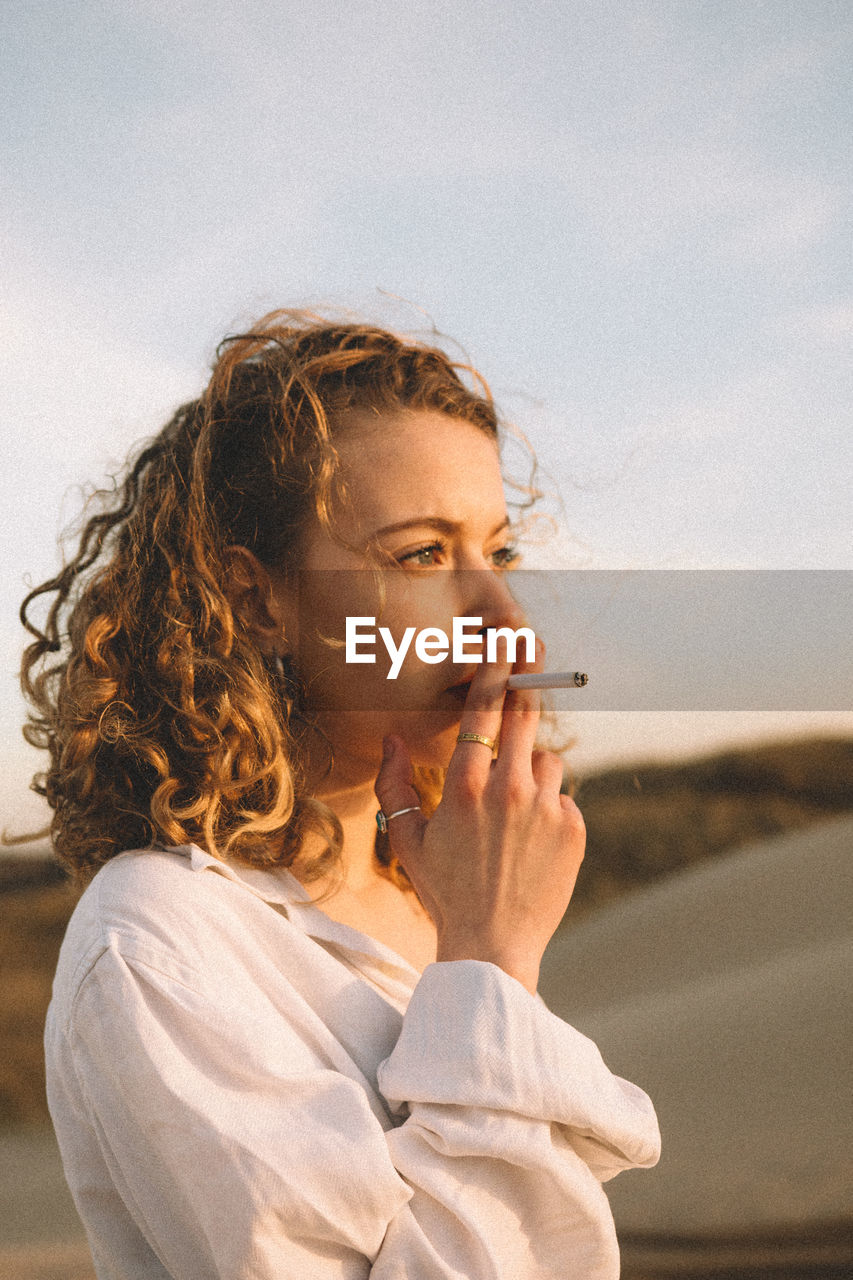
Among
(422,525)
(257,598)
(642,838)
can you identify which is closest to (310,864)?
(257,598)

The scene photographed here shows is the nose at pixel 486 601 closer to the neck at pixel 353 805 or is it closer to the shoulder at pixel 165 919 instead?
the neck at pixel 353 805

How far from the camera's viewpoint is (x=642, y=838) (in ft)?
23.5

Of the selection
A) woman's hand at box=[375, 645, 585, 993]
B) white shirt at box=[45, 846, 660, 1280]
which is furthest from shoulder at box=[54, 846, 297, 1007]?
woman's hand at box=[375, 645, 585, 993]

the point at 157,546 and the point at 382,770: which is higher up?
the point at 157,546

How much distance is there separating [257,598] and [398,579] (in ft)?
1.00

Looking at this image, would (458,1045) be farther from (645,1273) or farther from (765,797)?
(765,797)

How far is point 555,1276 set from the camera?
133 cm

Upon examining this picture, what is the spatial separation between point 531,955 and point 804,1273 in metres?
4.45

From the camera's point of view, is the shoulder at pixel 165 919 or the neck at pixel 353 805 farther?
the neck at pixel 353 805

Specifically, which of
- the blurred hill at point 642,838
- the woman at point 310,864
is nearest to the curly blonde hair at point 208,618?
the woman at point 310,864

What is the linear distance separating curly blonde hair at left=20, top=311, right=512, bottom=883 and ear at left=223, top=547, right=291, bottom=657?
0.06 ft

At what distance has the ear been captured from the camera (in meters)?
1.81

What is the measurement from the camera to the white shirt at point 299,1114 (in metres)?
1.18

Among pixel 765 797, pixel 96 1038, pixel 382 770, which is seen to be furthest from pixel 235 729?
pixel 765 797
